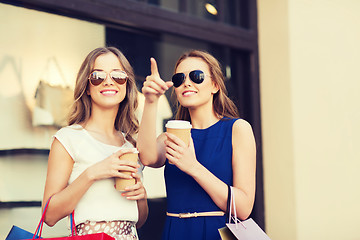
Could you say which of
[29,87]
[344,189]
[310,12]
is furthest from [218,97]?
[344,189]

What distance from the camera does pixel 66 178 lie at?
2.05 metres

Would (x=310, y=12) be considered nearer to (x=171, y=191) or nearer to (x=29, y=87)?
(x=29, y=87)

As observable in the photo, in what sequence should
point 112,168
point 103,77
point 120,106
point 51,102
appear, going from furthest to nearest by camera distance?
point 51,102 < point 120,106 < point 103,77 < point 112,168

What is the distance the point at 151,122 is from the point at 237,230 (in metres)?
0.62

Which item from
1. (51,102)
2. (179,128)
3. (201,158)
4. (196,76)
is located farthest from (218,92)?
(51,102)

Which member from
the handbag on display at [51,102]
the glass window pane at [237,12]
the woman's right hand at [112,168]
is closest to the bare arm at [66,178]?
the woman's right hand at [112,168]

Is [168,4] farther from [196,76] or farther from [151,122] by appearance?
[151,122]

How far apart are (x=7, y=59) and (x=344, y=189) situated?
3948mm

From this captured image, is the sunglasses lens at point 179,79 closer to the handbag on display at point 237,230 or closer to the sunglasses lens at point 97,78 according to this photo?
the sunglasses lens at point 97,78

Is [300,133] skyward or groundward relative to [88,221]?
skyward

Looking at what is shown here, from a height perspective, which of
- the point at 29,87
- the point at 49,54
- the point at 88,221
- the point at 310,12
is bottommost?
the point at 88,221

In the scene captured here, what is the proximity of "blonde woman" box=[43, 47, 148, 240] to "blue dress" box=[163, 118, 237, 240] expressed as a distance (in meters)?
0.19

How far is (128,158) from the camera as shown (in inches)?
77.0

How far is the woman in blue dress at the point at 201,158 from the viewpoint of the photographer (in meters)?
2.04
